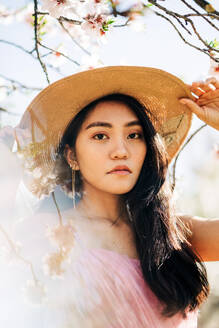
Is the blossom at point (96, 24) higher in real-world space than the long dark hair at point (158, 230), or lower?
higher

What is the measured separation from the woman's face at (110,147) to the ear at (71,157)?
0.12 feet

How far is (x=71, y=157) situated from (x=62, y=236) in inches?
14.5

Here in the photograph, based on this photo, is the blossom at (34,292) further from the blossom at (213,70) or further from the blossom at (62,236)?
the blossom at (213,70)

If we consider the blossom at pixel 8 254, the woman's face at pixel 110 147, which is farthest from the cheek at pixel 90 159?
the blossom at pixel 8 254

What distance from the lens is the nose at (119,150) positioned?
155 cm

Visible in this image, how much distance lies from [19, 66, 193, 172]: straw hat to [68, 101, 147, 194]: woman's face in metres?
0.08

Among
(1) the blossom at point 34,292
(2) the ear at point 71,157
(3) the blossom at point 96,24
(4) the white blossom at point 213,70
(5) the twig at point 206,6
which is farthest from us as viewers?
(4) the white blossom at point 213,70

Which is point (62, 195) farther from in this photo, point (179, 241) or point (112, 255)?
point (179, 241)

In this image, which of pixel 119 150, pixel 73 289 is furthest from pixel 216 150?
pixel 73 289

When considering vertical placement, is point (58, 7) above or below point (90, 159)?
above

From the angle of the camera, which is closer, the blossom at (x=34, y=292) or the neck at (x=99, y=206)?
the blossom at (x=34, y=292)

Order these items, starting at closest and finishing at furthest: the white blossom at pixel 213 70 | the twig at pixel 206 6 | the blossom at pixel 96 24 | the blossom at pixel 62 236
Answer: the twig at pixel 206 6, the blossom at pixel 62 236, the blossom at pixel 96 24, the white blossom at pixel 213 70

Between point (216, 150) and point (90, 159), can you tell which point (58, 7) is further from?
point (216, 150)

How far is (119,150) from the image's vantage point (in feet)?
5.11
